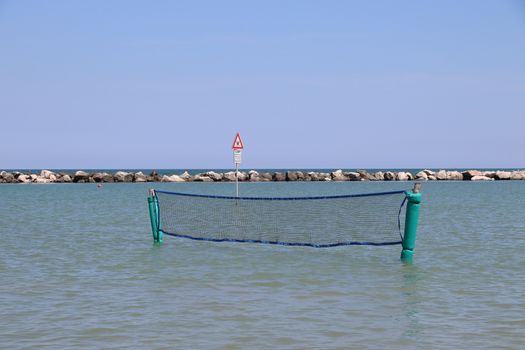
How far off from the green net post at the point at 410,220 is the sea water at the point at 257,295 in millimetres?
364

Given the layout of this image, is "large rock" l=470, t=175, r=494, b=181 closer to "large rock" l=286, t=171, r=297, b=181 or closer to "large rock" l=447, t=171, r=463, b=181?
"large rock" l=447, t=171, r=463, b=181

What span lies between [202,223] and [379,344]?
12.7 metres

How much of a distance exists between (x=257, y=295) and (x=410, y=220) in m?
4.74

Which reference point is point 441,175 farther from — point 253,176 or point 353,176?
point 253,176

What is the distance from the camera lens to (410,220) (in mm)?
14617

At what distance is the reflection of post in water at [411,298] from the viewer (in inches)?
349

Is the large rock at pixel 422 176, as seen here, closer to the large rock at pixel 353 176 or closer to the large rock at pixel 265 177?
the large rock at pixel 353 176

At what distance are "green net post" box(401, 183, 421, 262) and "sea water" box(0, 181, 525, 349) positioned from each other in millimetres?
364

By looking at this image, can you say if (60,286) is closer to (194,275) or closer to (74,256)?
(194,275)

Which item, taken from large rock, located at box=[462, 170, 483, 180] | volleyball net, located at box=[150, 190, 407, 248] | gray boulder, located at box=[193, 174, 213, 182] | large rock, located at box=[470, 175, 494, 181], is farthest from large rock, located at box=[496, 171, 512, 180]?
volleyball net, located at box=[150, 190, 407, 248]

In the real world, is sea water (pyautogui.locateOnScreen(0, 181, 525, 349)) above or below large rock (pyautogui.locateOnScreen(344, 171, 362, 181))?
below

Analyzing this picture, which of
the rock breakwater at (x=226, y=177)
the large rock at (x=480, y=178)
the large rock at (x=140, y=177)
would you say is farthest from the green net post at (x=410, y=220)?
the large rock at (x=480, y=178)

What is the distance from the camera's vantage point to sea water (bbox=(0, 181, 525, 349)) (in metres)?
8.49

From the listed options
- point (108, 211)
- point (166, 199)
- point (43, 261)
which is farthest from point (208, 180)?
point (43, 261)
